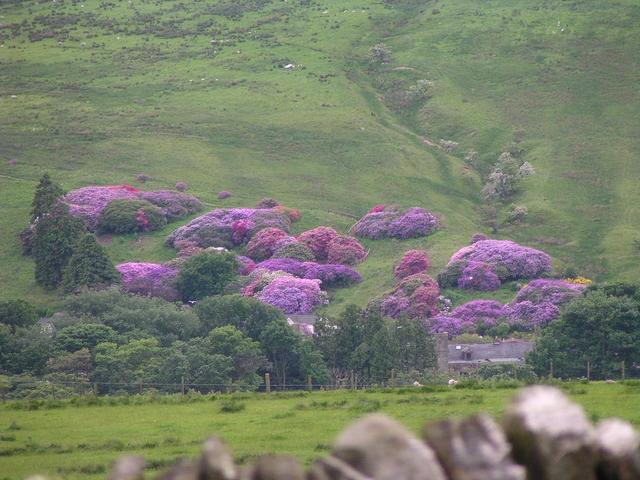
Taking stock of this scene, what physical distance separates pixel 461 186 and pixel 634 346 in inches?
1962

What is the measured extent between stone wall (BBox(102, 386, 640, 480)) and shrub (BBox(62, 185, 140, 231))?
278 ft

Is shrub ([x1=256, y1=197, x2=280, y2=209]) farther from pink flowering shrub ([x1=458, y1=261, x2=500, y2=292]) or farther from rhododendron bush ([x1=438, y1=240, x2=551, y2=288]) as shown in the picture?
pink flowering shrub ([x1=458, y1=261, x2=500, y2=292])

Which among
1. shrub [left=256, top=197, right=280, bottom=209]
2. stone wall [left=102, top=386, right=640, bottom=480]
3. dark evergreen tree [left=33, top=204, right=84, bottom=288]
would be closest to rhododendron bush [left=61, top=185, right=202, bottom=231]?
shrub [left=256, top=197, right=280, bottom=209]

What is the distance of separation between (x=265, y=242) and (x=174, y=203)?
30.6 ft

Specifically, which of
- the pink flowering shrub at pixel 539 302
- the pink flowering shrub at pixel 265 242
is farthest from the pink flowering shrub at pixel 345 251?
the pink flowering shrub at pixel 539 302

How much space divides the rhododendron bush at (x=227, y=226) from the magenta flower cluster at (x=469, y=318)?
725 inches

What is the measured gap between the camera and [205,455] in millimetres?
6691

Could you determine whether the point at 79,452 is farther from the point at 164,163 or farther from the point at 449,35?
the point at 449,35

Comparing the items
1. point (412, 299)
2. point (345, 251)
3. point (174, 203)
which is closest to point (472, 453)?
point (412, 299)

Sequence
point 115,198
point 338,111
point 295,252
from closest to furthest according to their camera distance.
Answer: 1. point 295,252
2. point 115,198
3. point 338,111

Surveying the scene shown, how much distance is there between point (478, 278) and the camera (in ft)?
263

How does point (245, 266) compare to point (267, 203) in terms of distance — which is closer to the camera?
point (245, 266)

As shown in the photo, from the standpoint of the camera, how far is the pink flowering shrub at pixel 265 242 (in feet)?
291

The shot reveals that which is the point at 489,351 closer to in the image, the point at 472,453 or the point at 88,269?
the point at 88,269
